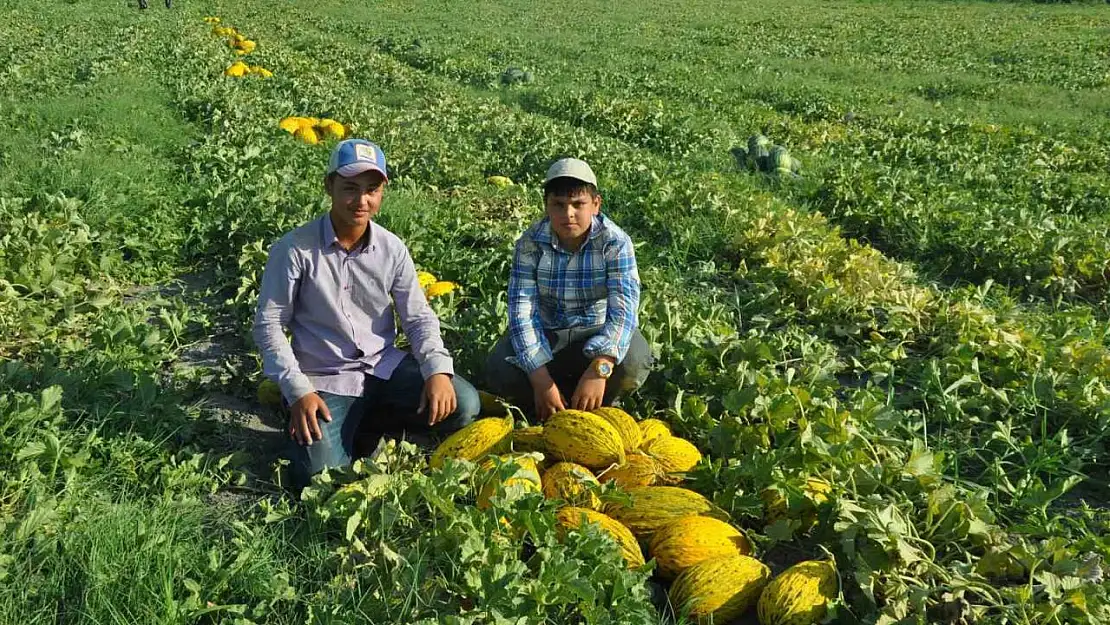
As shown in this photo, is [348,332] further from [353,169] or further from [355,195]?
[353,169]

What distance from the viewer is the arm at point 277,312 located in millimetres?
3465

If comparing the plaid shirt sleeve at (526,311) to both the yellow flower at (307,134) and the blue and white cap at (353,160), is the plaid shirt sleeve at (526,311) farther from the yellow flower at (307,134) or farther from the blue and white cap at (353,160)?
the yellow flower at (307,134)

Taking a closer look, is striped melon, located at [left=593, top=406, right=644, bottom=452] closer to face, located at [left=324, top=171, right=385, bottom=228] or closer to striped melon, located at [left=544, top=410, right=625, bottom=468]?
striped melon, located at [left=544, top=410, right=625, bottom=468]

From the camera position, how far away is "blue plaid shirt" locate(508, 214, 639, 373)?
384 centimetres

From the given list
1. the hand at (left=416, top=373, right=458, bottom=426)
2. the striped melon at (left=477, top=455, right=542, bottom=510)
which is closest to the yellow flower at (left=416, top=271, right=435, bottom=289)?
the hand at (left=416, top=373, right=458, bottom=426)

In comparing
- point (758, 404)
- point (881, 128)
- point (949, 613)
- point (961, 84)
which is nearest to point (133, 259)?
point (758, 404)

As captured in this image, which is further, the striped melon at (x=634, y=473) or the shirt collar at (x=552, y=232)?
the shirt collar at (x=552, y=232)

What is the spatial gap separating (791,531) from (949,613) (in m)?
0.58

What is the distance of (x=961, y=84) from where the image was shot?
14898 mm

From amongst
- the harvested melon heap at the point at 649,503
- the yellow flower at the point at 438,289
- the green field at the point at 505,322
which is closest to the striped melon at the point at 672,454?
the harvested melon heap at the point at 649,503

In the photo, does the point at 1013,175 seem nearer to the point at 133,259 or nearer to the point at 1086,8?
the point at 133,259

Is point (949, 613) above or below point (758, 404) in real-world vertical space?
below

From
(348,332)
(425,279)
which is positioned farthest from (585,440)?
(425,279)

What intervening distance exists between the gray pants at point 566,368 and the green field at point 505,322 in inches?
10.8
